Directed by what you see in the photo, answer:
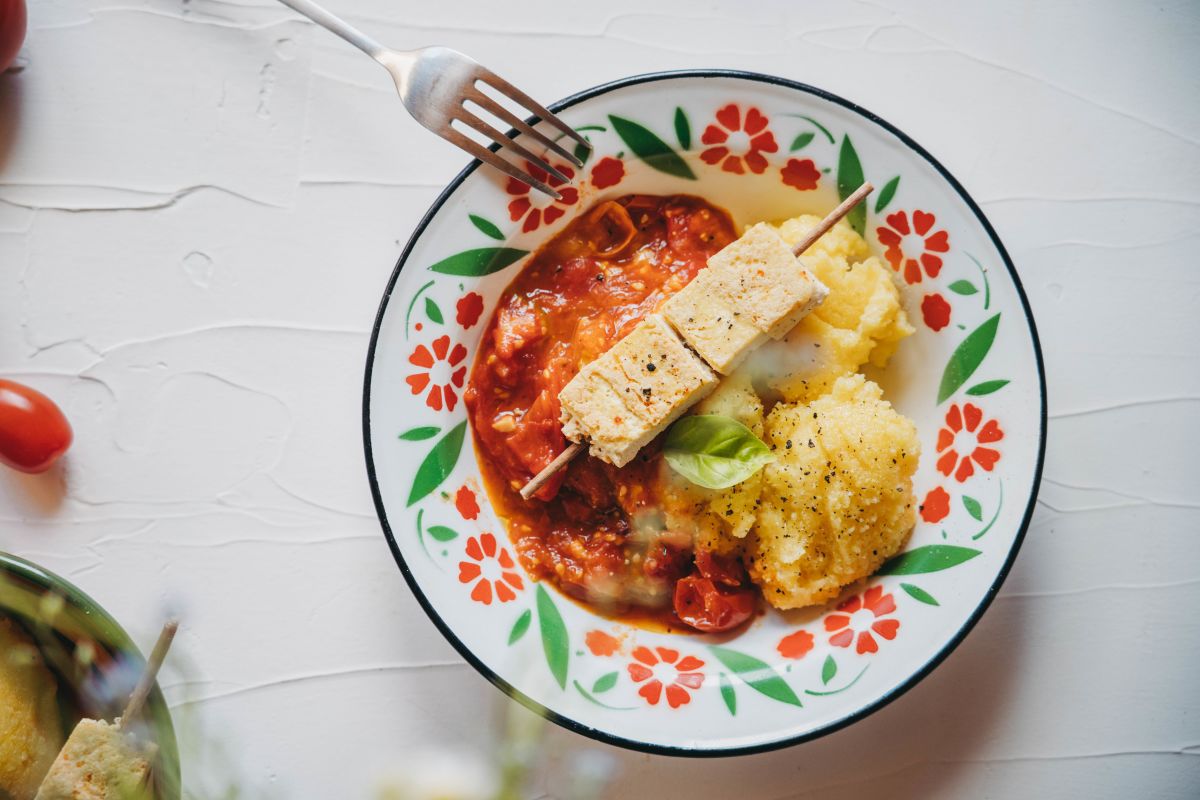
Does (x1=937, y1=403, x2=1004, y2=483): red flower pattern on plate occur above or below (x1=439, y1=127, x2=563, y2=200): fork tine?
below

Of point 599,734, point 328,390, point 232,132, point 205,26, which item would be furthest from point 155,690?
point 205,26

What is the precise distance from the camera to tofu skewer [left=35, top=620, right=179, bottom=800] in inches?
99.2

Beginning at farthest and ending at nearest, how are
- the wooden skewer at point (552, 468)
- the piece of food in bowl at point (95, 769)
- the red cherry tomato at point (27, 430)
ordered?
1. the red cherry tomato at point (27, 430)
2. the wooden skewer at point (552, 468)
3. the piece of food in bowl at point (95, 769)

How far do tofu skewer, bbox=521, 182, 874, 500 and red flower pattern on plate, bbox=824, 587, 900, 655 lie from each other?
82 centimetres

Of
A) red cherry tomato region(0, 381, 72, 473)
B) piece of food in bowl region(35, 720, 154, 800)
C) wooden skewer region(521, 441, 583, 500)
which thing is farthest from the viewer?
red cherry tomato region(0, 381, 72, 473)

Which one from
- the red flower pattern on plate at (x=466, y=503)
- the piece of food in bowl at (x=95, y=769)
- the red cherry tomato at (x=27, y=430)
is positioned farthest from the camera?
the red cherry tomato at (x=27, y=430)

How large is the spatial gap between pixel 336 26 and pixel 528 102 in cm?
84

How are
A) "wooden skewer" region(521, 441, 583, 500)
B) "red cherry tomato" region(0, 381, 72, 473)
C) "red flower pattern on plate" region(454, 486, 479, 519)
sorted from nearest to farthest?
"wooden skewer" region(521, 441, 583, 500)
"red flower pattern on plate" region(454, 486, 479, 519)
"red cherry tomato" region(0, 381, 72, 473)

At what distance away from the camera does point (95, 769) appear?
254 centimetres

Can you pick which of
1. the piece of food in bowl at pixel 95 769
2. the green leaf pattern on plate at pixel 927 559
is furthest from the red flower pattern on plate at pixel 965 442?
the piece of food in bowl at pixel 95 769

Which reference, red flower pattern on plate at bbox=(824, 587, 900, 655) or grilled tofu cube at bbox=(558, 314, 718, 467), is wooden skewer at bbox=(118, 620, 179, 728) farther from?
red flower pattern on plate at bbox=(824, 587, 900, 655)

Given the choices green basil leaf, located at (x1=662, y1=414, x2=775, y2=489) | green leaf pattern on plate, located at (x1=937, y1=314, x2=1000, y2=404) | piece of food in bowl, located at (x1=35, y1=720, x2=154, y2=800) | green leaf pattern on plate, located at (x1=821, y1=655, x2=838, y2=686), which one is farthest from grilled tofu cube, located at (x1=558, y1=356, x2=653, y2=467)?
piece of food in bowl, located at (x1=35, y1=720, x2=154, y2=800)

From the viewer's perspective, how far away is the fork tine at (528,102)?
2545mm

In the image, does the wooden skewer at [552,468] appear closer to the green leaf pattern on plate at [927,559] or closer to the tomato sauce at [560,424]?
the tomato sauce at [560,424]
